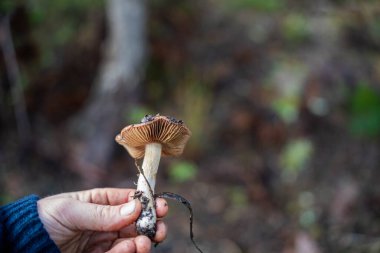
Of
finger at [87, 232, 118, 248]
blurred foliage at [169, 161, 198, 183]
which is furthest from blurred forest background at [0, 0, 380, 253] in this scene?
finger at [87, 232, 118, 248]

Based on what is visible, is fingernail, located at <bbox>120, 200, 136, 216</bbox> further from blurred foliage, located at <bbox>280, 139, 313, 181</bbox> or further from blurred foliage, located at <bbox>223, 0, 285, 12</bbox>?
blurred foliage, located at <bbox>223, 0, 285, 12</bbox>

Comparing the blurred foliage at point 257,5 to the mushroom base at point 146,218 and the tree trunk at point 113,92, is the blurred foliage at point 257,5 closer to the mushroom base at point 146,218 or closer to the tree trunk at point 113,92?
the tree trunk at point 113,92

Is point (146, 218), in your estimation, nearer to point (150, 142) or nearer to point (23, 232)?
point (150, 142)

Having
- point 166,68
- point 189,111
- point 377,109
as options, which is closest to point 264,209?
point 189,111

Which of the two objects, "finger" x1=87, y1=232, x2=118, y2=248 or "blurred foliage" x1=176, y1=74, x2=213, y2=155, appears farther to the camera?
"blurred foliage" x1=176, y1=74, x2=213, y2=155

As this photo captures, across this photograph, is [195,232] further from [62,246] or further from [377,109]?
[377,109]

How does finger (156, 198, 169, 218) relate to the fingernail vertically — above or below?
above

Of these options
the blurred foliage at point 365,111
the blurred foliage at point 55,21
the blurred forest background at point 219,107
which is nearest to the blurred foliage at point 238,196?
the blurred forest background at point 219,107
